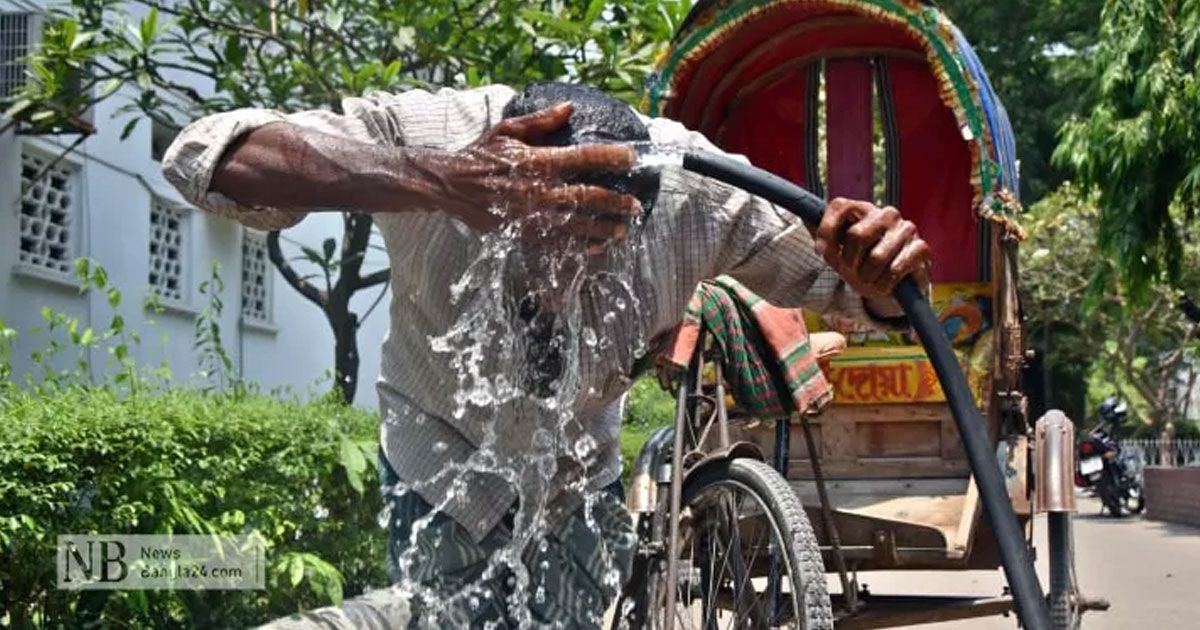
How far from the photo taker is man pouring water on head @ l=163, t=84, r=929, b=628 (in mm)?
2293

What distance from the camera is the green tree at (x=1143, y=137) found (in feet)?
33.9

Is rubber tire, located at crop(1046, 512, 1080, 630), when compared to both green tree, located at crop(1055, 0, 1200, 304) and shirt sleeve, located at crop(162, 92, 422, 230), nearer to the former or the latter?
shirt sleeve, located at crop(162, 92, 422, 230)

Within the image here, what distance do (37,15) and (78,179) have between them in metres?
1.49

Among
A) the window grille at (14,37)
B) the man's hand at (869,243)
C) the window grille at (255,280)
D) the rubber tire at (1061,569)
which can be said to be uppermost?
the window grille at (14,37)

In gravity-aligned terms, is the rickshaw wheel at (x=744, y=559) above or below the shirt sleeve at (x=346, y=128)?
below

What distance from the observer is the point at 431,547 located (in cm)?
285

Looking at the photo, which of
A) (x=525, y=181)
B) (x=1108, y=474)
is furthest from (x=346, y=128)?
(x=1108, y=474)

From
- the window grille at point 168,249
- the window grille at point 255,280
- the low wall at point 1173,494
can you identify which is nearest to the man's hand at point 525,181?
the window grille at point 168,249

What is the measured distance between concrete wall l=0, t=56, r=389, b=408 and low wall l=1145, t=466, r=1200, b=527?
993 centimetres

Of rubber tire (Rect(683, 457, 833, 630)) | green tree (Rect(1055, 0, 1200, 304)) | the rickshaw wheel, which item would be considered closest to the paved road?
green tree (Rect(1055, 0, 1200, 304))

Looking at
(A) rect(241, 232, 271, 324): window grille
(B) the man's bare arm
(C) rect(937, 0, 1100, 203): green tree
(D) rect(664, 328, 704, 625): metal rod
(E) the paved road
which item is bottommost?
(E) the paved road

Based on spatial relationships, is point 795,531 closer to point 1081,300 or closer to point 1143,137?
point 1143,137

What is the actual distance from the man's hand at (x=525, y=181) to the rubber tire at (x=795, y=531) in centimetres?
199

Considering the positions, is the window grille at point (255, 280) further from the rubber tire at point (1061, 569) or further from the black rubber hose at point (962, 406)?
the black rubber hose at point (962, 406)
